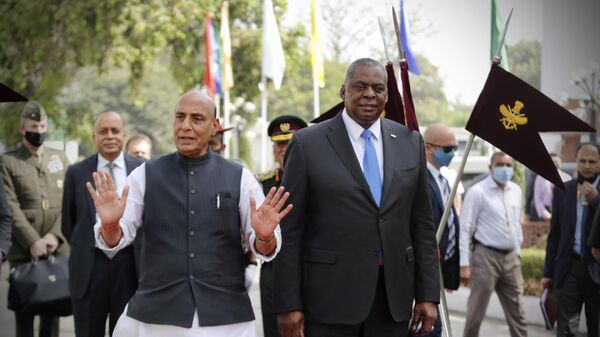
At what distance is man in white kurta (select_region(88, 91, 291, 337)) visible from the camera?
4770 millimetres

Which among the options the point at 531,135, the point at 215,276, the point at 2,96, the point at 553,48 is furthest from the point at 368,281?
the point at 553,48

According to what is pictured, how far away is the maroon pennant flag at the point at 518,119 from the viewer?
6.11 meters

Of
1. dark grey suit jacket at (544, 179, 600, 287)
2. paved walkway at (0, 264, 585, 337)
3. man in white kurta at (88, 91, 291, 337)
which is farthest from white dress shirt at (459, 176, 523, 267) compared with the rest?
man in white kurta at (88, 91, 291, 337)

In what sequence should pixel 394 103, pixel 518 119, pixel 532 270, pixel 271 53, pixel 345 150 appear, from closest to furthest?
pixel 345 150 → pixel 518 119 → pixel 394 103 → pixel 532 270 → pixel 271 53

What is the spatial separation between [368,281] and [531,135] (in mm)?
1825

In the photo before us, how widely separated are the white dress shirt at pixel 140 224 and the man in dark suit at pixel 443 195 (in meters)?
2.81

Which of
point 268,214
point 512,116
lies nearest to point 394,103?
point 512,116

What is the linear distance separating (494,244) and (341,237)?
5.22 meters

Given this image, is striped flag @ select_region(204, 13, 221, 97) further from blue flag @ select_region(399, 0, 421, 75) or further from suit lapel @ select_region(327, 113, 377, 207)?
suit lapel @ select_region(327, 113, 377, 207)

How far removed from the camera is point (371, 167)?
5223mm

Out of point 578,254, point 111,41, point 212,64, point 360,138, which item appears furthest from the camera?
point 111,41

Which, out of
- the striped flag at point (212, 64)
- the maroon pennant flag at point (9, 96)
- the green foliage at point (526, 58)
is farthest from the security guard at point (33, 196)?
the green foliage at point (526, 58)

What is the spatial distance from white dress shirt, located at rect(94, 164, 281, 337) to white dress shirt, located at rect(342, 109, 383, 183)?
2.01 feet

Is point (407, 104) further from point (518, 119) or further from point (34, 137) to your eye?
point (34, 137)
